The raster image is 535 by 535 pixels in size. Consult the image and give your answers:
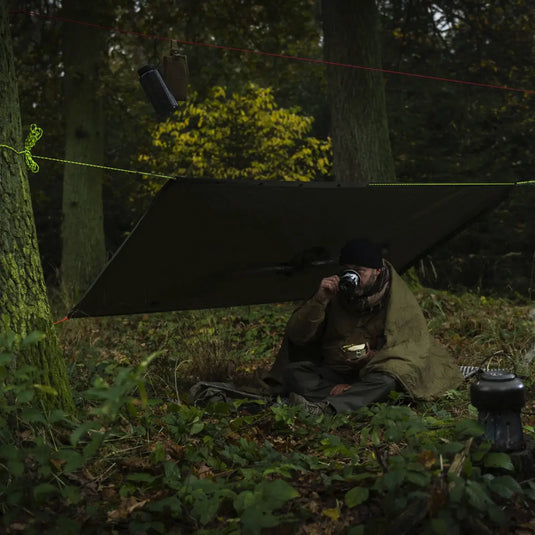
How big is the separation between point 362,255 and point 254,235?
0.67m

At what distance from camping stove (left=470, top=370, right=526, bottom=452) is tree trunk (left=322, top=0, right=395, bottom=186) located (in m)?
4.82

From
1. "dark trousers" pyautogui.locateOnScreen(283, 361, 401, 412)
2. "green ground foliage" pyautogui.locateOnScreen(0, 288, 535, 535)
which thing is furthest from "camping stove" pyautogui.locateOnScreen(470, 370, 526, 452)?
"dark trousers" pyautogui.locateOnScreen(283, 361, 401, 412)

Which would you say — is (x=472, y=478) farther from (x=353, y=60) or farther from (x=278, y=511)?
(x=353, y=60)

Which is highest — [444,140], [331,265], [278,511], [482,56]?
[482,56]

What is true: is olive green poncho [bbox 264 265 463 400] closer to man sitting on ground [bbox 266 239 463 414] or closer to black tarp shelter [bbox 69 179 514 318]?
man sitting on ground [bbox 266 239 463 414]

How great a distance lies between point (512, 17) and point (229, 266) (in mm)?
7844

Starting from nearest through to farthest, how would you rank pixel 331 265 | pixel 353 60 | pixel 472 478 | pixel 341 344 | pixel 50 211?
pixel 472 478 < pixel 341 344 < pixel 331 265 < pixel 353 60 < pixel 50 211

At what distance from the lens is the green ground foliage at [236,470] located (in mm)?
2195

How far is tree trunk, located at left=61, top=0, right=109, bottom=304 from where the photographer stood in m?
8.99

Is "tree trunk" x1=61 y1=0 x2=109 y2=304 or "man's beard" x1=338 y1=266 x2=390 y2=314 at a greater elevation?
"tree trunk" x1=61 y1=0 x2=109 y2=304

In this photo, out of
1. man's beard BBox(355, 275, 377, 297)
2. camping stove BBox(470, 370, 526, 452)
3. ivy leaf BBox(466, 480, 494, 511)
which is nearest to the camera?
ivy leaf BBox(466, 480, 494, 511)

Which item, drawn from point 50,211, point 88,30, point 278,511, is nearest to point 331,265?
point 278,511

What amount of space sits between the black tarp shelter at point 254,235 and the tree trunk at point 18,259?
28.8 inches

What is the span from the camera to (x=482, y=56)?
11.0 meters
